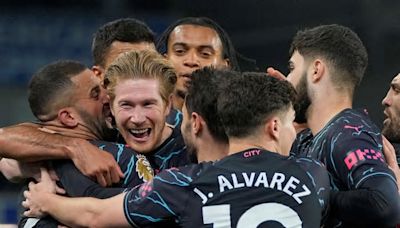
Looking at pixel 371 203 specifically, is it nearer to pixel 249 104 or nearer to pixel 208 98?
Answer: pixel 249 104

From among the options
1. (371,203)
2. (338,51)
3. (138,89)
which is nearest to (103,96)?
(138,89)

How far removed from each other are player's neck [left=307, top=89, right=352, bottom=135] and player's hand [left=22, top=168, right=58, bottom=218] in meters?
1.13

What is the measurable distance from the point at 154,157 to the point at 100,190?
37 cm

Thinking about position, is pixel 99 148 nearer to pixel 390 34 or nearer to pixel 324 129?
pixel 324 129

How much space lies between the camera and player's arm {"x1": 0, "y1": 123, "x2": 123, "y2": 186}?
3.30 meters

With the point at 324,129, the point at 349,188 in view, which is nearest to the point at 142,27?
the point at 324,129

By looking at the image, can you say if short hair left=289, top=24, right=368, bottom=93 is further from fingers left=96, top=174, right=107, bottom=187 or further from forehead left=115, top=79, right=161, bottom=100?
fingers left=96, top=174, right=107, bottom=187

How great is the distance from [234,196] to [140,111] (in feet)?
2.14

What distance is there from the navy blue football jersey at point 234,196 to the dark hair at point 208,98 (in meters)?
0.13

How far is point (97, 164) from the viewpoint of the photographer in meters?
3.28

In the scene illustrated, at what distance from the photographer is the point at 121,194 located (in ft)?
10.5

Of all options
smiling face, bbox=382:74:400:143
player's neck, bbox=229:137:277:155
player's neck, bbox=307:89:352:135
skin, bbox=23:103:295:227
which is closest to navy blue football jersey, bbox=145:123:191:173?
skin, bbox=23:103:295:227

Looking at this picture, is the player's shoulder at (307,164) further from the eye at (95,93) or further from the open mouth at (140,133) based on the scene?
the eye at (95,93)

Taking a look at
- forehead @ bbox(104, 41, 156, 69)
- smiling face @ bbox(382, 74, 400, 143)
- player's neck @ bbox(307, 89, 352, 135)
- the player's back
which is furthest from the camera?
smiling face @ bbox(382, 74, 400, 143)
